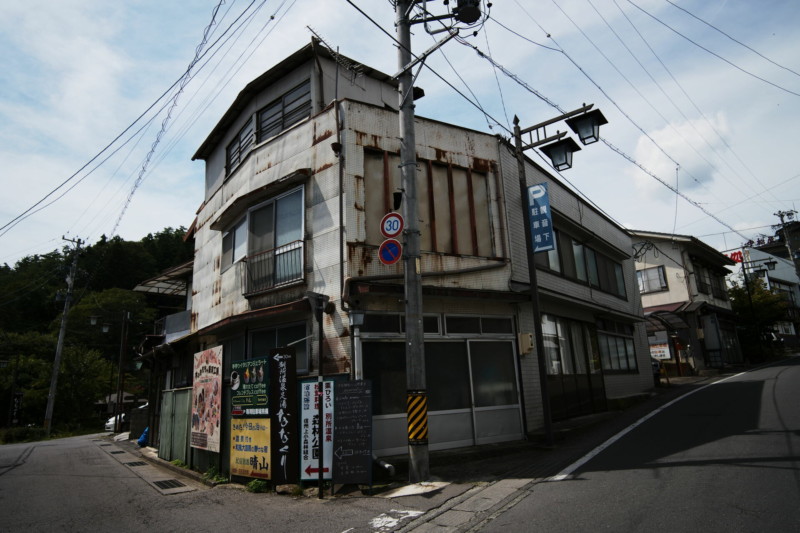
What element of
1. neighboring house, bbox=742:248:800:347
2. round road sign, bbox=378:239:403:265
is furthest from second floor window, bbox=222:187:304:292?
neighboring house, bbox=742:248:800:347

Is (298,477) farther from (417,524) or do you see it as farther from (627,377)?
(627,377)

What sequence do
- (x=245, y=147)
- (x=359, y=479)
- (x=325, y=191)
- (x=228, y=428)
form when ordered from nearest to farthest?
(x=359, y=479), (x=228, y=428), (x=325, y=191), (x=245, y=147)

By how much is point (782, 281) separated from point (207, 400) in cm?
6531

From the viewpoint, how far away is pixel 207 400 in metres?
10.6

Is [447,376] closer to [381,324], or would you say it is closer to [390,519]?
[381,324]

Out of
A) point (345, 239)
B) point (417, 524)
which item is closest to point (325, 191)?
point (345, 239)

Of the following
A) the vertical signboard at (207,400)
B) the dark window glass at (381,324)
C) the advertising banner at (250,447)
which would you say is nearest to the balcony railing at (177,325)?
the vertical signboard at (207,400)

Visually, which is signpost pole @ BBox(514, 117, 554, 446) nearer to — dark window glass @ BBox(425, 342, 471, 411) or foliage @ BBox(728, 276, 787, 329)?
dark window glass @ BBox(425, 342, 471, 411)

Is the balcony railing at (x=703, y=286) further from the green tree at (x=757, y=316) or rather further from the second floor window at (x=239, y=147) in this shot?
the second floor window at (x=239, y=147)

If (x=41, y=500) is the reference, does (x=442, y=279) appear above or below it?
above

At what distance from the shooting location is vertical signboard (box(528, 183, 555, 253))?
468 inches

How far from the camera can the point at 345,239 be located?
32.8 feet

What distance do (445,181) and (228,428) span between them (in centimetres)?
779

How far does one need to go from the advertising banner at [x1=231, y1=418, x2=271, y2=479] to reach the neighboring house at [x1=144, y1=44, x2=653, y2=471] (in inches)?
35.6
